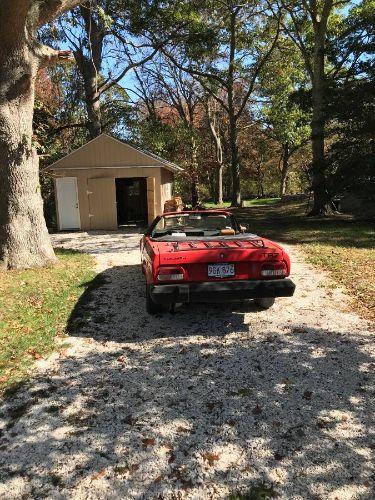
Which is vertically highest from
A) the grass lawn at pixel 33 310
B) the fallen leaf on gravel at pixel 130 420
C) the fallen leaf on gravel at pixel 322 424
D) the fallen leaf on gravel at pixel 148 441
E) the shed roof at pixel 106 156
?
the shed roof at pixel 106 156

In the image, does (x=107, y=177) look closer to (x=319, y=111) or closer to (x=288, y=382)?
(x=319, y=111)

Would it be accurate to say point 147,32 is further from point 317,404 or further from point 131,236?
point 317,404

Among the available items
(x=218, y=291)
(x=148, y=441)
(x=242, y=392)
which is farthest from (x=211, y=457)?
(x=218, y=291)

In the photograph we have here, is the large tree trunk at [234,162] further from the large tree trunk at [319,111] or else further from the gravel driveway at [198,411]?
the gravel driveway at [198,411]

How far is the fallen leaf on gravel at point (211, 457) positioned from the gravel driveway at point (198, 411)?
0.08 feet

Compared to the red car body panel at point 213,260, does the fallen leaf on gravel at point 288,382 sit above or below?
below

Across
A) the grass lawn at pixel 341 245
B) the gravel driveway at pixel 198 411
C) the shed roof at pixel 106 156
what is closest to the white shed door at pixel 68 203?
the shed roof at pixel 106 156

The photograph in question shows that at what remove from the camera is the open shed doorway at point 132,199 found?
24609 millimetres

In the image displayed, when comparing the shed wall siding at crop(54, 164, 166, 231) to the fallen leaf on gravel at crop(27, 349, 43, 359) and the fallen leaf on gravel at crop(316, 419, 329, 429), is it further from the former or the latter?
the fallen leaf on gravel at crop(316, 419, 329, 429)

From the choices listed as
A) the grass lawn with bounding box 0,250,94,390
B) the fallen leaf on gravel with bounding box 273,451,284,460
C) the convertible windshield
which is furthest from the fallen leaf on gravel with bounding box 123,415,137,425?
the convertible windshield

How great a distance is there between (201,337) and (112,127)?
98.2 feet

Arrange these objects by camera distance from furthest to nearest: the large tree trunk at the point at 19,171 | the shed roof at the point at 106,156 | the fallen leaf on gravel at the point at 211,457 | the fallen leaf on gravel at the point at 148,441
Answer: the shed roof at the point at 106,156 → the large tree trunk at the point at 19,171 → the fallen leaf on gravel at the point at 148,441 → the fallen leaf on gravel at the point at 211,457

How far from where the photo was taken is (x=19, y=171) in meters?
9.23

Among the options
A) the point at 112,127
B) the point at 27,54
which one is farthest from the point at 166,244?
the point at 112,127
